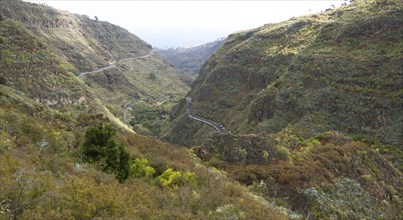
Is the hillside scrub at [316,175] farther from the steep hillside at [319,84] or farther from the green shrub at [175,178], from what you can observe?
the steep hillside at [319,84]

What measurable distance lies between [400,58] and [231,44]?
61.1 metres

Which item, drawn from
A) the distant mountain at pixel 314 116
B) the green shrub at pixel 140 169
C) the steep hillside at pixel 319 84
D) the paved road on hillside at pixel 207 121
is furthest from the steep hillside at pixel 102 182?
the paved road on hillside at pixel 207 121

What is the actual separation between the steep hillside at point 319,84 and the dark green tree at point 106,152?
3308cm

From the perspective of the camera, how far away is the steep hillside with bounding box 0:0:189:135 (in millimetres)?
108188

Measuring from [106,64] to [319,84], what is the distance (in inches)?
3884

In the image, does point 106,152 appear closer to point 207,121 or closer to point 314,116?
point 314,116

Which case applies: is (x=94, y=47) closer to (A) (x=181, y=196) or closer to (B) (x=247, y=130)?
(B) (x=247, y=130)

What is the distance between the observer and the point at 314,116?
48500mm

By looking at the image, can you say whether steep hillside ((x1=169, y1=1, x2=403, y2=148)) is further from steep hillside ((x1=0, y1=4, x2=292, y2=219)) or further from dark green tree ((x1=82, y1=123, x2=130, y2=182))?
dark green tree ((x1=82, y1=123, x2=130, y2=182))

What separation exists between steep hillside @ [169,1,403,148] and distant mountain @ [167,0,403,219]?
14cm

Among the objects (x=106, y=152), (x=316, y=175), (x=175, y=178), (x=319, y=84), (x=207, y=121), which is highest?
(x=106, y=152)

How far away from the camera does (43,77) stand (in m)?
45.9

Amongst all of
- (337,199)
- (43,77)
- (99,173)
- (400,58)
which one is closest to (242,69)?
(400,58)

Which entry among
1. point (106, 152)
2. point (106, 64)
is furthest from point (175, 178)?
point (106, 64)
